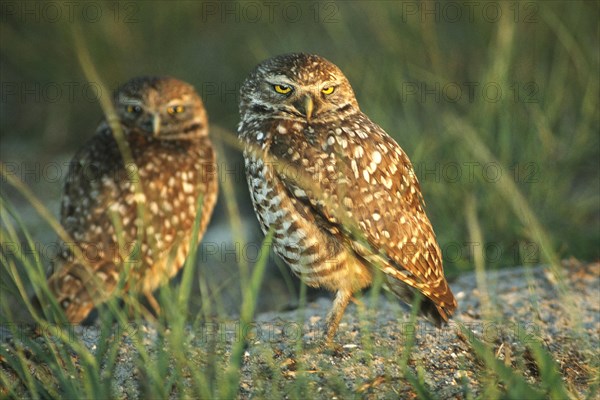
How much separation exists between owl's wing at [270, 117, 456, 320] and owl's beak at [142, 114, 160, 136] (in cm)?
132

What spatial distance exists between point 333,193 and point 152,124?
1680 millimetres

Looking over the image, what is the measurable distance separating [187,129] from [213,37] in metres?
3.49

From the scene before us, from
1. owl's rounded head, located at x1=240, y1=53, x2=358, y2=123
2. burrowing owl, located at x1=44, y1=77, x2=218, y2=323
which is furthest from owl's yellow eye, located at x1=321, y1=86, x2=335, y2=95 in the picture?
burrowing owl, located at x1=44, y1=77, x2=218, y2=323

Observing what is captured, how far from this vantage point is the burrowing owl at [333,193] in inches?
143

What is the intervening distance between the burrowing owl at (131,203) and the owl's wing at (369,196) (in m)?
1.08

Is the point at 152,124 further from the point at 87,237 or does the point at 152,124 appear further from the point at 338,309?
the point at 338,309

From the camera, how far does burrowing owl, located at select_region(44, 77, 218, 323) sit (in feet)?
14.8

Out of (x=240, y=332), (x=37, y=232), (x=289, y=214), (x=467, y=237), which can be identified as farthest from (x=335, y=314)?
(x=37, y=232)

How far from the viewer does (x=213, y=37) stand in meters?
8.37

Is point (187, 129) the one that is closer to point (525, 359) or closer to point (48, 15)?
point (525, 359)

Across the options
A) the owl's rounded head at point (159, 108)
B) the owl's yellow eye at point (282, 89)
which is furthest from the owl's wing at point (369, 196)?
the owl's rounded head at point (159, 108)

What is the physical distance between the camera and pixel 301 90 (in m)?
3.83

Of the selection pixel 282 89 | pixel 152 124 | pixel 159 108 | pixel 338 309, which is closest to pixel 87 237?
pixel 152 124
